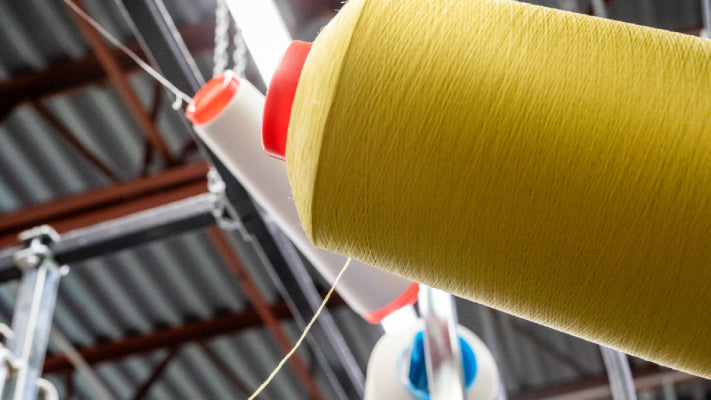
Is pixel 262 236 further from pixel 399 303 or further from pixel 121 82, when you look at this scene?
pixel 121 82

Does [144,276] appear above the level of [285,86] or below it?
above

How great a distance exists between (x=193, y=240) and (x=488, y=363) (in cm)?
266

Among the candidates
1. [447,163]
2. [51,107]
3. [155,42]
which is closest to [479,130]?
[447,163]

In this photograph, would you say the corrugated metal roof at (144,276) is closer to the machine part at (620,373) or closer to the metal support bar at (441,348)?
the machine part at (620,373)

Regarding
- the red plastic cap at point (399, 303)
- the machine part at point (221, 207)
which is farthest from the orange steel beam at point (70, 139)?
the red plastic cap at point (399, 303)

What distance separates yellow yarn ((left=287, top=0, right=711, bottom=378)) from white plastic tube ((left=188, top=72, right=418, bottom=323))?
1.28ft

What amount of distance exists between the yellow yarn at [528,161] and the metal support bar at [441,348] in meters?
0.29

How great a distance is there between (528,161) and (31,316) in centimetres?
179

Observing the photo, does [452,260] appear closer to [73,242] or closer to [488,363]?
[488,363]

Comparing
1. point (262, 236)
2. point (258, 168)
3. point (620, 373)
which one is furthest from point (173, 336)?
point (258, 168)

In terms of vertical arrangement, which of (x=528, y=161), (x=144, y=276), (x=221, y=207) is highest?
(x=144, y=276)

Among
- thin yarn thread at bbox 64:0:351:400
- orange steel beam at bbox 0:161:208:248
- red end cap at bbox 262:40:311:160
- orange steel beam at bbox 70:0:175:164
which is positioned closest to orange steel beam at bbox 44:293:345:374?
orange steel beam at bbox 0:161:208:248

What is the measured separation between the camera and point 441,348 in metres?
0.85

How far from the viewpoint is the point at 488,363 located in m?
0.92
